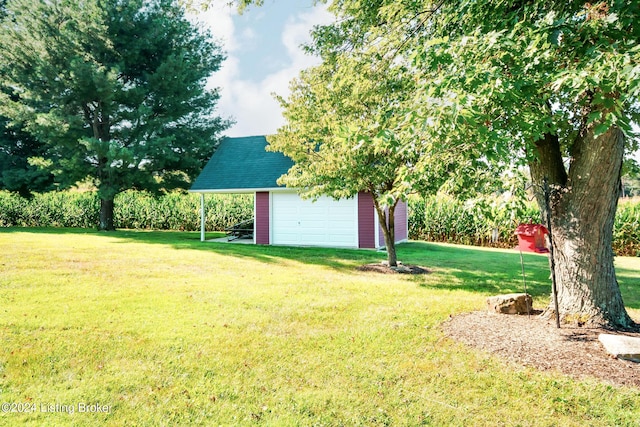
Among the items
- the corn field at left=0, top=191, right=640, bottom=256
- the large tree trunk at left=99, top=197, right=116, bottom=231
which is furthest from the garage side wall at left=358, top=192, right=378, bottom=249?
the large tree trunk at left=99, top=197, right=116, bottom=231

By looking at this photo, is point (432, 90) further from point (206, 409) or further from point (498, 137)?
point (206, 409)

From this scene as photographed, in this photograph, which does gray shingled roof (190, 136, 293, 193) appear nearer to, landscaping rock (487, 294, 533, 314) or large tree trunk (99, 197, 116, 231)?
large tree trunk (99, 197, 116, 231)

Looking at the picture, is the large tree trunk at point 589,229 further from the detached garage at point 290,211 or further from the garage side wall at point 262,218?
the garage side wall at point 262,218

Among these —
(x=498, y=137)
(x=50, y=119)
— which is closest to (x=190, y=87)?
(x=50, y=119)

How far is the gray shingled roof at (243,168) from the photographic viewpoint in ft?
51.9

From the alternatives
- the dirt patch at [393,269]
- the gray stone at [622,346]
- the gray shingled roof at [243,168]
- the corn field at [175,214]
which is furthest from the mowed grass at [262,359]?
the corn field at [175,214]

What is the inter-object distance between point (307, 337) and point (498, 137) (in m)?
3.09

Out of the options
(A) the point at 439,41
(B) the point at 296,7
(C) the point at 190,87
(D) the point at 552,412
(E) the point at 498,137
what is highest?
(C) the point at 190,87

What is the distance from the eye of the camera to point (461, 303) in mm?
6363

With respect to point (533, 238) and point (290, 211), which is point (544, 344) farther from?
point (290, 211)

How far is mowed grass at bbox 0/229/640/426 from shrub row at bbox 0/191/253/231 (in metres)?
13.1

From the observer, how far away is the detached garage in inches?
573

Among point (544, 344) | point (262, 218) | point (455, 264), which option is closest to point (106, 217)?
point (262, 218)

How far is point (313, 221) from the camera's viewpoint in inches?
599
